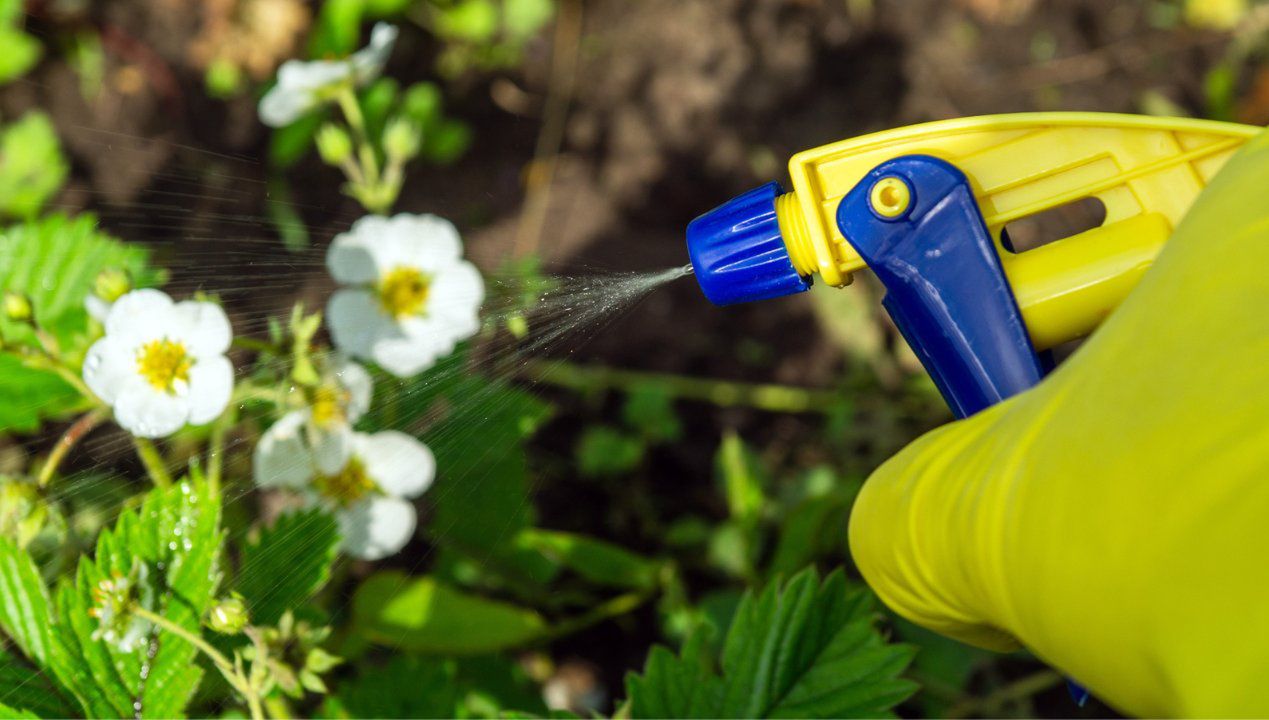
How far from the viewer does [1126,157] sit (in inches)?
24.6

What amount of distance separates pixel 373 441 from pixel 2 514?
321 mm

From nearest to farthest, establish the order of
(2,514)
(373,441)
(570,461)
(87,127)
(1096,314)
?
(1096,314) < (2,514) < (373,441) < (570,461) < (87,127)

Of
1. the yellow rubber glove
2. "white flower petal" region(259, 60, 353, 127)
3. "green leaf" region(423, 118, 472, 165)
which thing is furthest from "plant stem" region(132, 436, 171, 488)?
"green leaf" region(423, 118, 472, 165)

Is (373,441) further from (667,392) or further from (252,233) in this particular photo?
(252,233)

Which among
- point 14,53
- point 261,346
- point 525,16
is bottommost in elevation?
point 261,346

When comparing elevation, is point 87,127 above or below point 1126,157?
above

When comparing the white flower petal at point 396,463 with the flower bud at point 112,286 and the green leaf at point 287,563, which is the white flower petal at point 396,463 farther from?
the flower bud at point 112,286

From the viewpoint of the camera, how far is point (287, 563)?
0.88 m

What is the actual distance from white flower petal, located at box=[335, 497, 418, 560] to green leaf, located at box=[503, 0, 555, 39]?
1.03 m

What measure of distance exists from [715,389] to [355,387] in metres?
0.71

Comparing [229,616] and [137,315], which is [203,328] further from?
[229,616]

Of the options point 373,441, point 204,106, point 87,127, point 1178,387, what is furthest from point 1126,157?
point 87,127

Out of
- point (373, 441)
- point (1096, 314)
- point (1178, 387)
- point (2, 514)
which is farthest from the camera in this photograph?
point (373, 441)

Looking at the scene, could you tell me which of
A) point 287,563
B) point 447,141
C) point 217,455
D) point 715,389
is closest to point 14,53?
point 447,141
